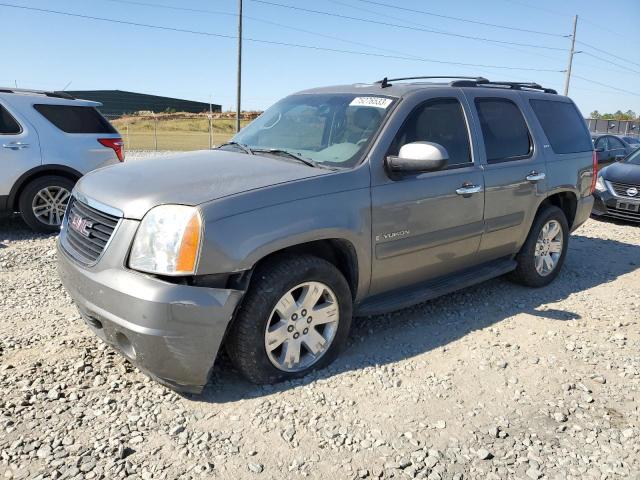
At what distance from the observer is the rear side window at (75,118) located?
6.93 m

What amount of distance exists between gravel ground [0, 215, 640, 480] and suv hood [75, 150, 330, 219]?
1.15 m

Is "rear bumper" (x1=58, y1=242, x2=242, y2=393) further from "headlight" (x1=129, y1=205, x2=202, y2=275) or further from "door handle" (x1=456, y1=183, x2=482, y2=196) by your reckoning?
"door handle" (x1=456, y1=183, x2=482, y2=196)

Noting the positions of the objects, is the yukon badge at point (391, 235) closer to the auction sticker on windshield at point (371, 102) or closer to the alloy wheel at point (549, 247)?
the auction sticker on windshield at point (371, 102)

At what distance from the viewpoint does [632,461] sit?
2719 mm

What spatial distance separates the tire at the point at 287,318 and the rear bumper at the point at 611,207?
284 inches

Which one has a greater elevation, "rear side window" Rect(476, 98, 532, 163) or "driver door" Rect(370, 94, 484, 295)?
"rear side window" Rect(476, 98, 532, 163)

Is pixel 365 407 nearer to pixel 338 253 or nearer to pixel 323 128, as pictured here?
pixel 338 253

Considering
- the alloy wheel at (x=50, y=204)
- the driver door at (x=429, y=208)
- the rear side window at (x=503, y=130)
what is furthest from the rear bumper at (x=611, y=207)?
the alloy wheel at (x=50, y=204)

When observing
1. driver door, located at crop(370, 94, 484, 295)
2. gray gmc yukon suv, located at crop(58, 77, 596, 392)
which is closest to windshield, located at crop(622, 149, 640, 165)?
gray gmc yukon suv, located at crop(58, 77, 596, 392)

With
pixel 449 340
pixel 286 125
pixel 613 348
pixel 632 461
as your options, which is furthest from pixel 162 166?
pixel 613 348

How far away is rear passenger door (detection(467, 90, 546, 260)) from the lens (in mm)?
4391

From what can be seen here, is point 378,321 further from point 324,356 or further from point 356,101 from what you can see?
point 356,101

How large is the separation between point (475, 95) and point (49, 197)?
546 cm

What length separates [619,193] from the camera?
8898 mm
